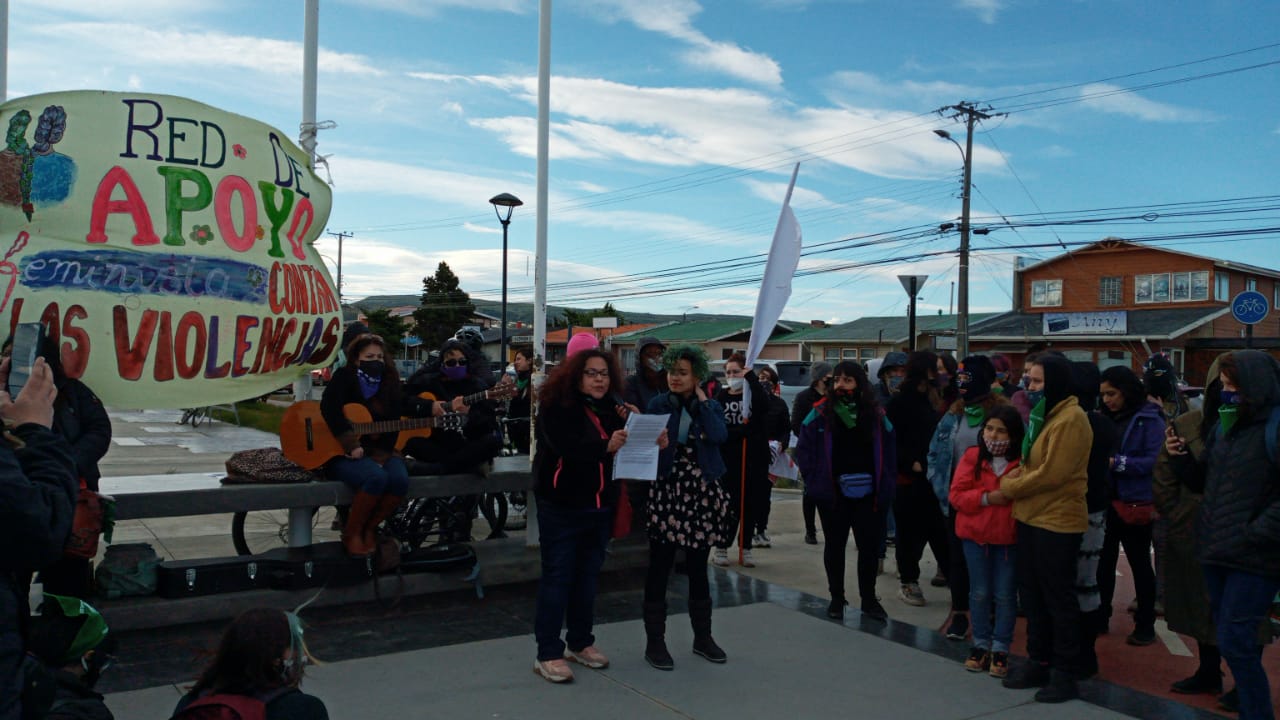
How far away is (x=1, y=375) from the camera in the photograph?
3547 millimetres

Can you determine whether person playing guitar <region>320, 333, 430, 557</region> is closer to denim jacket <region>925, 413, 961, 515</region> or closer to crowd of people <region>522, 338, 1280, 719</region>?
crowd of people <region>522, 338, 1280, 719</region>

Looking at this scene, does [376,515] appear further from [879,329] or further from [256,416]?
[879,329]

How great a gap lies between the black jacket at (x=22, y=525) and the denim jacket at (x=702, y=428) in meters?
3.17

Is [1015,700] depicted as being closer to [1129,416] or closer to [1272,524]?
[1272,524]

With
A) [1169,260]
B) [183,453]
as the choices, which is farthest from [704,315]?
[183,453]

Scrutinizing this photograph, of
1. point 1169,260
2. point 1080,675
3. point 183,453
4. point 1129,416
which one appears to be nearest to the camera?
point 1080,675

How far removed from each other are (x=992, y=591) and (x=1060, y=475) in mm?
923

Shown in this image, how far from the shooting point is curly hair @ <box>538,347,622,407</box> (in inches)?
190

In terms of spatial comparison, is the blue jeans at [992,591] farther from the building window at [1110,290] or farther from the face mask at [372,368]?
the building window at [1110,290]

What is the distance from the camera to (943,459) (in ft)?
19.7

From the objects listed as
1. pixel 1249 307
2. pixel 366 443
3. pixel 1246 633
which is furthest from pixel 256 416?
pixel 1246 633

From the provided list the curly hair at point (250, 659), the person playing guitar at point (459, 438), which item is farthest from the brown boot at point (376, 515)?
the curly hair at point (250, 659)

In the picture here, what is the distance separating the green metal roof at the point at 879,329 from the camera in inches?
1849

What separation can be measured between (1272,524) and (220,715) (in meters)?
4.06
